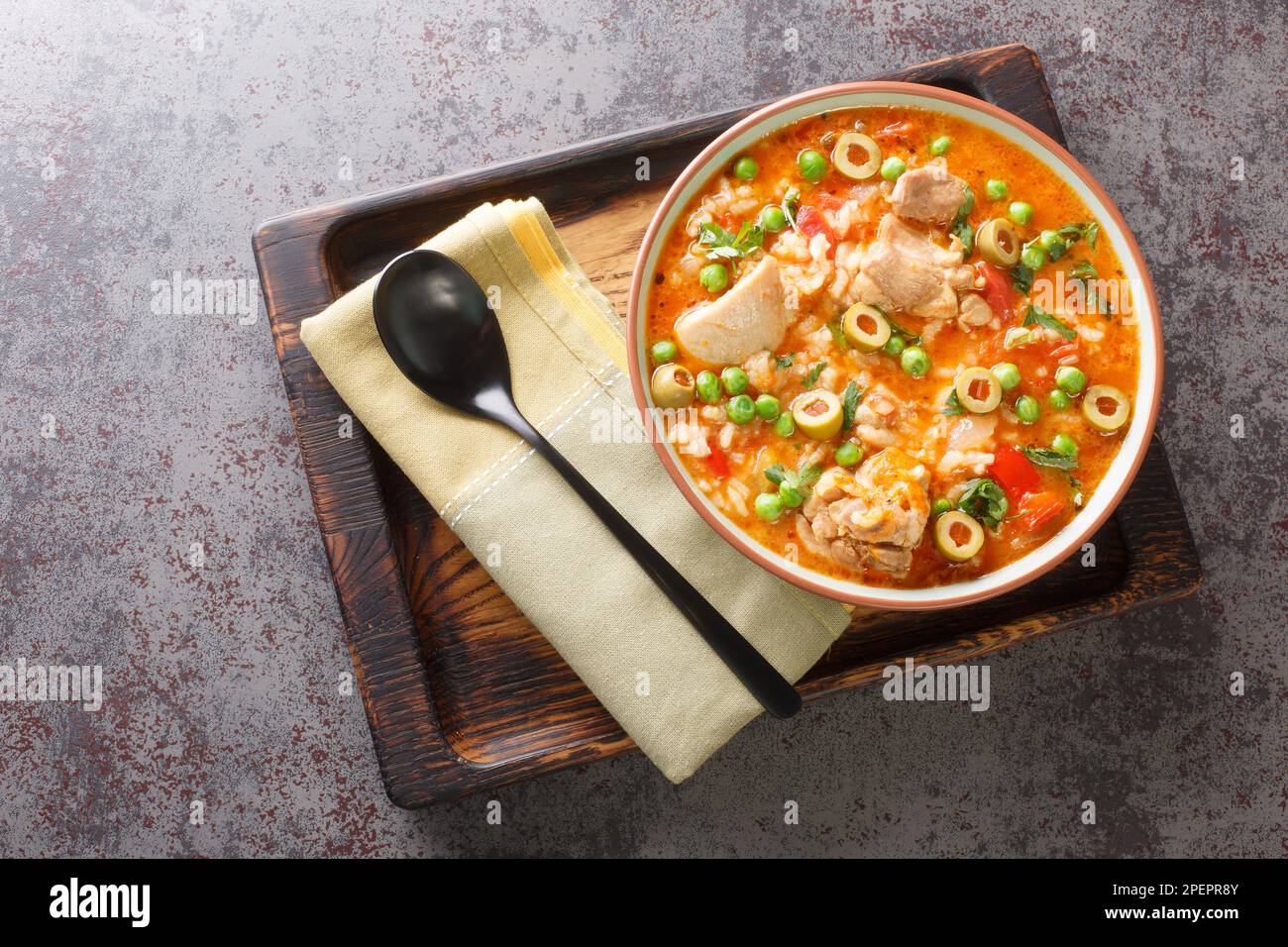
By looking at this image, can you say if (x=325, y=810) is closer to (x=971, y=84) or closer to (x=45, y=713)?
(x=45, y=713)

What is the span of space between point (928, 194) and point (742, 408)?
0.91 meters

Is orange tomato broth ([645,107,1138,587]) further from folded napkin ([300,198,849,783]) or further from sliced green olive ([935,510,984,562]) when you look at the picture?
folded napkin ([300,198,849,783])

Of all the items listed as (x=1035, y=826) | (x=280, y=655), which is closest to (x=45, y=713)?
(x=280, y=655)

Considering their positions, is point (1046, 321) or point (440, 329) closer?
point (1046, 321)

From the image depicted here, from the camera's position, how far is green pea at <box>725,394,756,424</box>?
2982 mm

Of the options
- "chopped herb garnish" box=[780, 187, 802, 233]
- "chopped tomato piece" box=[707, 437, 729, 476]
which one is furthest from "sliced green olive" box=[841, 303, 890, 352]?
"chopped tomato piece" box=[707, 437, 729, 476]

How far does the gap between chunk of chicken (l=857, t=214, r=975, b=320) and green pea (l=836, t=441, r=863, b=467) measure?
0.47 m

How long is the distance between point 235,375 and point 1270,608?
14.7 ft

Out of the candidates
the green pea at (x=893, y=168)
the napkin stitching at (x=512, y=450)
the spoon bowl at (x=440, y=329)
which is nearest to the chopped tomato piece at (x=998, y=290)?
the green pea at (x=893, y=168)

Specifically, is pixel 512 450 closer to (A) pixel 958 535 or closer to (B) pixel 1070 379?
(A) pixel 958 535

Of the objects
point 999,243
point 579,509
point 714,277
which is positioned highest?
point 999,243

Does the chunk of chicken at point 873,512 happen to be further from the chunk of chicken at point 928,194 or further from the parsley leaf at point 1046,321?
the chunk of chicken at point 928,194

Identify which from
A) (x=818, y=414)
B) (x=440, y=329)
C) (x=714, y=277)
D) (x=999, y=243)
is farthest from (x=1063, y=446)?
(x=440, y=329)

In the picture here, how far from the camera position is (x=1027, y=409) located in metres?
2.98
